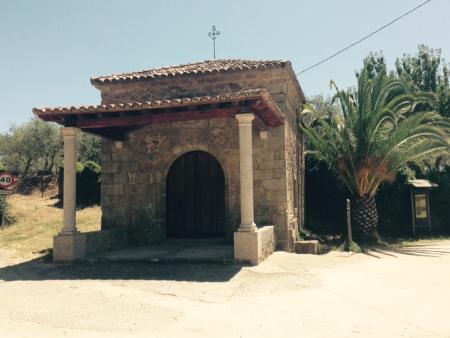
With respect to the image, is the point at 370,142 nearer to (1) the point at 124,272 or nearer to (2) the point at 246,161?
(2) the point at 246,161

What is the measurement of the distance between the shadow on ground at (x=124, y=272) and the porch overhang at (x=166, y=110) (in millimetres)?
2920

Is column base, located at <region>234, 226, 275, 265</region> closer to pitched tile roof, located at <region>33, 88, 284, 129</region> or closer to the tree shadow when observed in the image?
the tree shadow

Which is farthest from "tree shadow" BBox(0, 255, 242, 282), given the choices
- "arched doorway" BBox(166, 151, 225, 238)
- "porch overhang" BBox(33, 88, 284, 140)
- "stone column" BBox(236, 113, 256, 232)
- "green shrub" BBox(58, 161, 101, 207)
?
"green shrub" BBox(58, 161, 101, 207)

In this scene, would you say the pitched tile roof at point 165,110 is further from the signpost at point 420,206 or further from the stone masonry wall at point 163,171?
the signpost at point 420,206

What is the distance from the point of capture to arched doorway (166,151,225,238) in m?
9.98

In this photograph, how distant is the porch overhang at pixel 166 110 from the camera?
294 inches

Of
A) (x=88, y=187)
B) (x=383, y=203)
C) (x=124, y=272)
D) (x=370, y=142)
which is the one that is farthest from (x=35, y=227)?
(x=383, y=203)

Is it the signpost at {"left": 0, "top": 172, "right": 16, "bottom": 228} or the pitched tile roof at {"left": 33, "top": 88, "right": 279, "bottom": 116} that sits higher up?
the pitched tile roof at {"left": 33, "top": 88, "right": 279, "bottom": 116}

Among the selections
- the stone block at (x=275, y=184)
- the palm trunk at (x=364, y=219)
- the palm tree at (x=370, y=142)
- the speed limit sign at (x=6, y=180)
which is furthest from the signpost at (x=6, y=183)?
the palm trunk at (x=364, y=219)

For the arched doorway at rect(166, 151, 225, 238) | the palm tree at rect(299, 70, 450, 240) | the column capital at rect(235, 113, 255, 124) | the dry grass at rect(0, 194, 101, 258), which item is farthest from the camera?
the palm tree at rect(299, 70, 450, 240)

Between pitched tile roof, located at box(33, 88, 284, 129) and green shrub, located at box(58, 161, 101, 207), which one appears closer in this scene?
pitched tile roof, located at box(33, 88, 284, 129)

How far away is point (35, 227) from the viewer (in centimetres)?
1293

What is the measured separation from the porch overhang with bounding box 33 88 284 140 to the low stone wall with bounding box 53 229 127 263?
2.34 m

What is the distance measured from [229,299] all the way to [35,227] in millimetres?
9819
